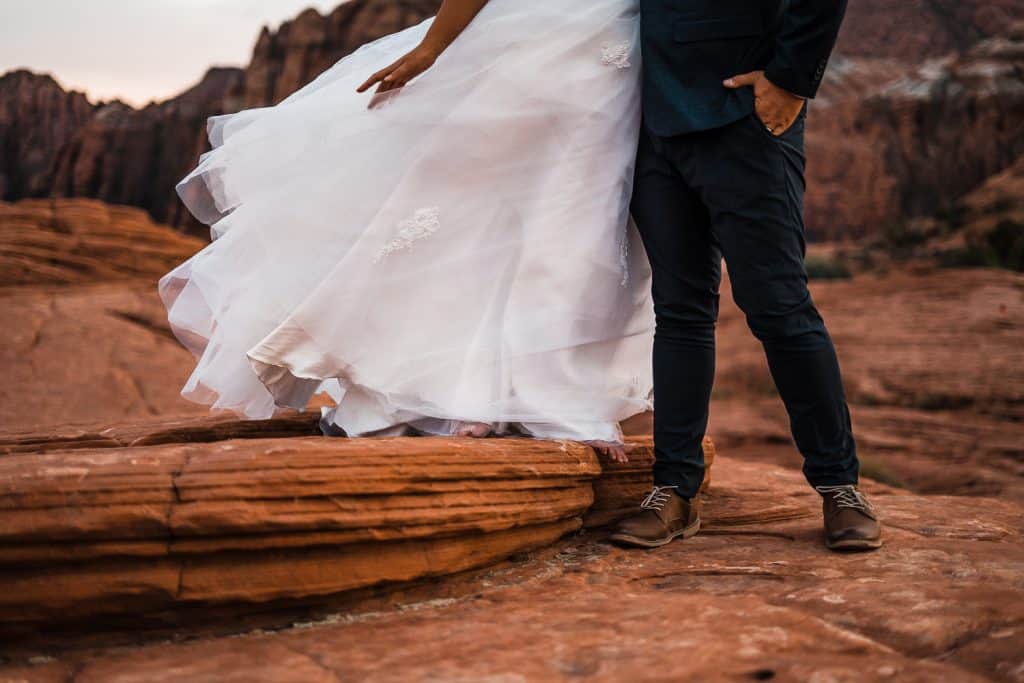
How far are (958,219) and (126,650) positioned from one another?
23751 mm

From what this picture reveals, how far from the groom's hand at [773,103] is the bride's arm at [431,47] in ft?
2.89

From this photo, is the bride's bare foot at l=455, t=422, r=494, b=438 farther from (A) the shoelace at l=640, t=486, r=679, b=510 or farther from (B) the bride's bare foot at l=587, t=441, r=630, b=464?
(A) the shoelace at l=640, t=486, r=679, b=510

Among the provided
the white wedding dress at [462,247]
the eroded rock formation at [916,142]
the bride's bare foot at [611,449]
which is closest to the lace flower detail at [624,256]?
the white wedding dress at [462,247]

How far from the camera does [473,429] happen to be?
2293mm

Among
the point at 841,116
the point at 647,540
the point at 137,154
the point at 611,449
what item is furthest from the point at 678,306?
the point at 137,154

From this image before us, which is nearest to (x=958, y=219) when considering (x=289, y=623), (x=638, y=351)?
(x=638, y=351)

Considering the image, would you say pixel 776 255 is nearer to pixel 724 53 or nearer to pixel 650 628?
pixel 724 53

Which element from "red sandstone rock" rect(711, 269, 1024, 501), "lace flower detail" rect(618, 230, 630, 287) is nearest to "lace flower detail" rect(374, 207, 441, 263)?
"lace flower detail" rect(618, 230, 630, 287)

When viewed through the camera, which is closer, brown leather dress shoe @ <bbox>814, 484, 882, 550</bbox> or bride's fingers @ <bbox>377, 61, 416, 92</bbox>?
brown leather dress shoe @ <bbox>814, 484, 882, 550</bbox>

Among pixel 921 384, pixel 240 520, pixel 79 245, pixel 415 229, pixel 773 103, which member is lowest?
pixel 921 384

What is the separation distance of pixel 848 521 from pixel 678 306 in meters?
0.77

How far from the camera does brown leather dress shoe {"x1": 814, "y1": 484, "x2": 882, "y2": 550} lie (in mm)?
2225

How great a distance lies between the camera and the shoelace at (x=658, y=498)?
7.96ft

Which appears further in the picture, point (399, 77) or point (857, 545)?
point (399, 77)
